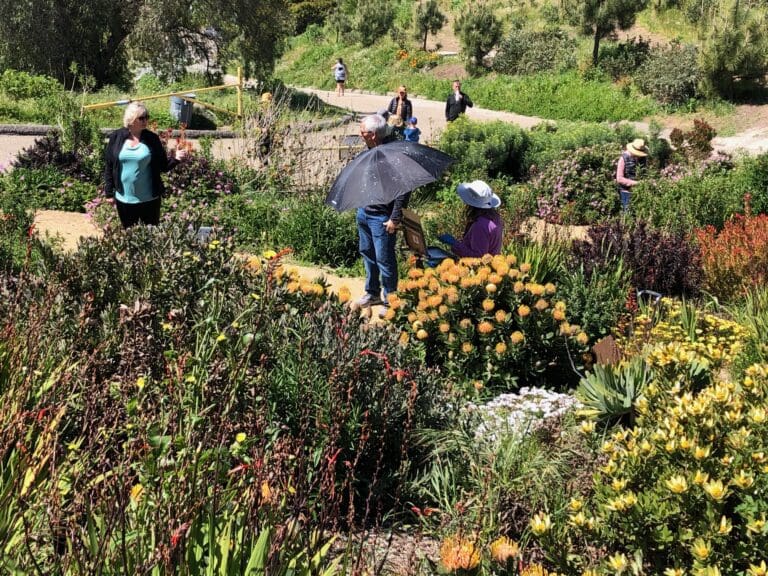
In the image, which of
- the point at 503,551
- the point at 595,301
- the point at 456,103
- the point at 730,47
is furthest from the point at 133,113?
the point at 730,47

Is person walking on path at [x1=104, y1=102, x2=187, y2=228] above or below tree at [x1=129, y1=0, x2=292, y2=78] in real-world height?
below

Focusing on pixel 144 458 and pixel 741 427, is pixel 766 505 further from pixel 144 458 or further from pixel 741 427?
pixel 144 458

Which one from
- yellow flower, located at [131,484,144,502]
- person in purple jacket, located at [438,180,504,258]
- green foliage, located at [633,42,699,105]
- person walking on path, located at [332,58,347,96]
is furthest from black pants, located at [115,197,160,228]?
person walking on path, located at [332,58,347,96]

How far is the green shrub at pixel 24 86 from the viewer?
18625 millimetres

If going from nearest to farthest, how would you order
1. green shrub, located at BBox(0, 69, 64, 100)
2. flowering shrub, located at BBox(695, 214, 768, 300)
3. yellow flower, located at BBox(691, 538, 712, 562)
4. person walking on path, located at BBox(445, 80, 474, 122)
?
yellow flower, located at BBox(691, 538, 712, 562) < flowering shrub, located at BBox(695, 214, 768, 300) < green shrub, located at BBox(0, 69, 64, 100) < person walking on path, located at BBox(445, 80, 474, 122)

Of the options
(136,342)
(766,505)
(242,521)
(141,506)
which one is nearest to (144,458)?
(141,506)

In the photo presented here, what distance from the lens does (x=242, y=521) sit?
7.66 ft

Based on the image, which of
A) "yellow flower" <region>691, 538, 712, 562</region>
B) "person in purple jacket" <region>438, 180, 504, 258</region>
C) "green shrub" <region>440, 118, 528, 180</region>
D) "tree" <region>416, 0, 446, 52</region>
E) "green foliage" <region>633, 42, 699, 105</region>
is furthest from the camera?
"tree" <region>416, 0, 446, 52</region>

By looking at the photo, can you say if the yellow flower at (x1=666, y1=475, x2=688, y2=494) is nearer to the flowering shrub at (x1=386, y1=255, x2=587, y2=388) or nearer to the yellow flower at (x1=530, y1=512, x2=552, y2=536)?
the yellow flower at (x1=530, y1=512, x2=552, y2=536)

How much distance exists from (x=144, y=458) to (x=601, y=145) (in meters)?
11.0

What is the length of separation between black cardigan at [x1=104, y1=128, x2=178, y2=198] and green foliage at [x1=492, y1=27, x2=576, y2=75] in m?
25.8

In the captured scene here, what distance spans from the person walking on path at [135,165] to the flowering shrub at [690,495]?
177 inches

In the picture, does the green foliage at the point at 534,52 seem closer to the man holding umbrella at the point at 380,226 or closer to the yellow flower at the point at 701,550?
the man holding umbrella at the point at 380,226

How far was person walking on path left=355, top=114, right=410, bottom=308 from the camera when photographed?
6109 mm
